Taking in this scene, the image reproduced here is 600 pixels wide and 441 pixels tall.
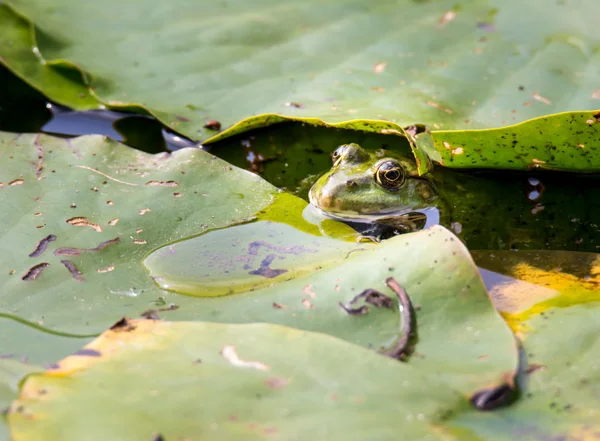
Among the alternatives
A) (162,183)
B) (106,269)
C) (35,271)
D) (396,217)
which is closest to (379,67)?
(396,217)

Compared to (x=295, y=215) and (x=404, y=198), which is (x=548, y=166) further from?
(x=295, y=215)

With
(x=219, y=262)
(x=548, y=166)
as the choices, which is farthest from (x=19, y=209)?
(x=548, y=166)

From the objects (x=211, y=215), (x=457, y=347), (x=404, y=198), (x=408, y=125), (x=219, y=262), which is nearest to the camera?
(x=457, y=347)

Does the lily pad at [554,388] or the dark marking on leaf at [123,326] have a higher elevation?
the dark marking on leaf at [123,326]

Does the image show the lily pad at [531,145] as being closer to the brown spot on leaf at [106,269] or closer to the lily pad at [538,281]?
the lily pad at [538,281]

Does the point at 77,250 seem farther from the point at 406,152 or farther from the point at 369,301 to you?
the point at 406,152

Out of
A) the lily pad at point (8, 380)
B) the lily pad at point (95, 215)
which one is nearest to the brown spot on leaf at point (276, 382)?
the lily pad at point (95, 215)

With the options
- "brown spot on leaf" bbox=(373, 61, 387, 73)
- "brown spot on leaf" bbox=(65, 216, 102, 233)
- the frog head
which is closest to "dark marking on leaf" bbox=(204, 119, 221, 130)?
the frog head
